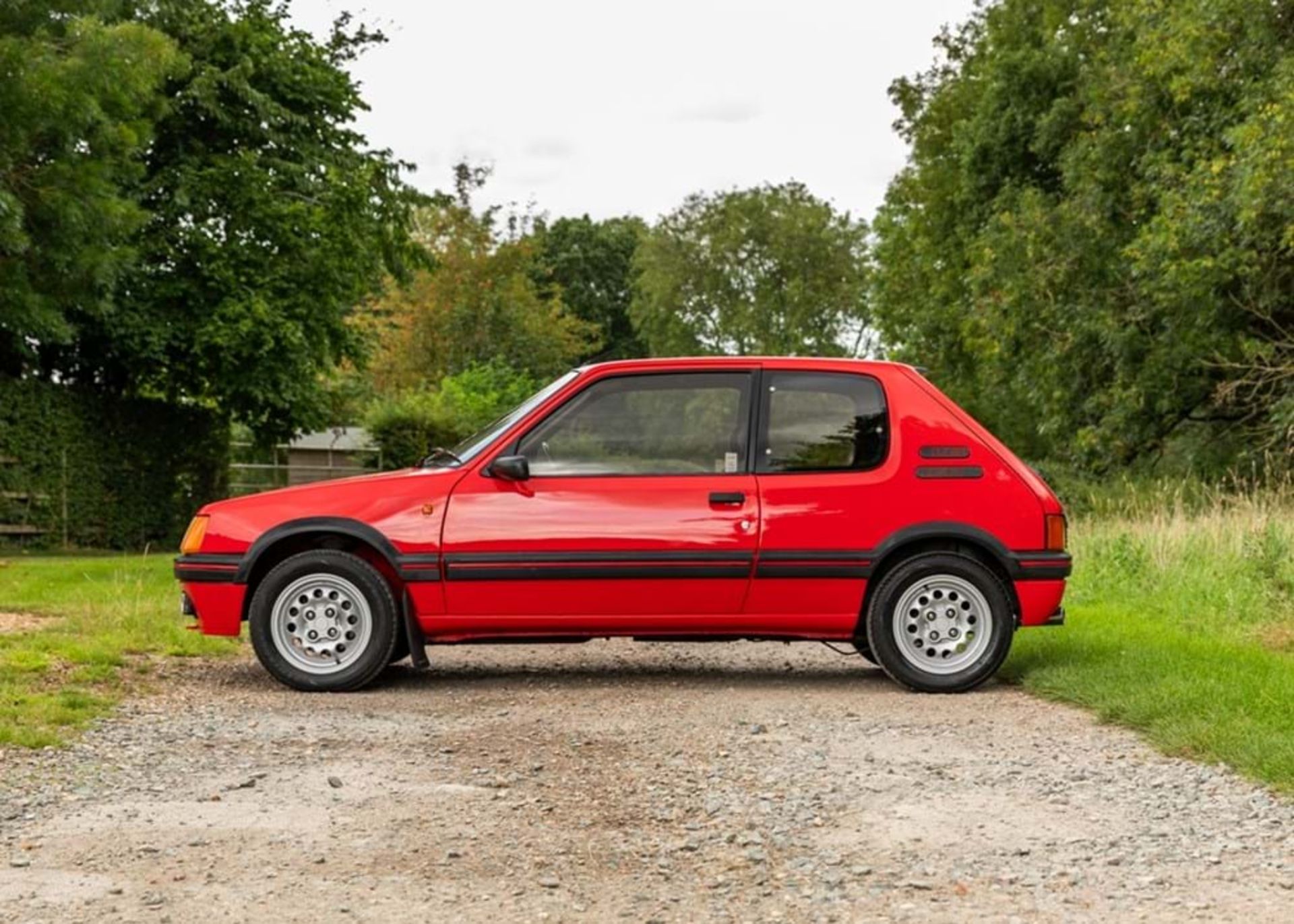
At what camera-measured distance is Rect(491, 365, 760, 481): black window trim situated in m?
8.88

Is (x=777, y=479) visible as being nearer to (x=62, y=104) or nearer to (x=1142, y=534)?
(x=1142, y=534)

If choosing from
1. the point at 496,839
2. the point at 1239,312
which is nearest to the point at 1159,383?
the point at 1239,312

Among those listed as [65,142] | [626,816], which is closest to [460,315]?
[65,142]

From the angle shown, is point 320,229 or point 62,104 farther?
point 320,229

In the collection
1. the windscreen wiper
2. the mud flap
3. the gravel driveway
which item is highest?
the windscreen wiper

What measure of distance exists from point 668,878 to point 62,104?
48.5 ft

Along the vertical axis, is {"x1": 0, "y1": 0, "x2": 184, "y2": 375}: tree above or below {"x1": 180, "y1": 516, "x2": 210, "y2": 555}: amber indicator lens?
above

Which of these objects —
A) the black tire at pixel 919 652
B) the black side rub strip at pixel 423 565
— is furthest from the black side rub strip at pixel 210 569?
the black tire at pixel 919 652

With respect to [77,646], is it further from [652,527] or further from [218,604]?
[652,527]

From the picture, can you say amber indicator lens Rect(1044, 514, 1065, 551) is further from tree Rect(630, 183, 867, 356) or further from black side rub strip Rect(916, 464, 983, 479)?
tree Rect(630, 183, 867, 356)

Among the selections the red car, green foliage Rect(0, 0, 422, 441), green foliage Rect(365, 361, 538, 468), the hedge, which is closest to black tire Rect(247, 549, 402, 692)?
the red car

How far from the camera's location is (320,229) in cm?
2794

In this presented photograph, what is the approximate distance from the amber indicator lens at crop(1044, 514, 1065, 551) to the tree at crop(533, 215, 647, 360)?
233 feet

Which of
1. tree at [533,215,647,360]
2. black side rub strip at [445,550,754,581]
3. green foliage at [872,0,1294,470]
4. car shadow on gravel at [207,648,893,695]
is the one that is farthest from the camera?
tree at [533,215,647,360]
